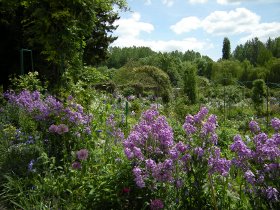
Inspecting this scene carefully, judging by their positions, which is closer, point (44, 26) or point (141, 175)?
point (141, 175)

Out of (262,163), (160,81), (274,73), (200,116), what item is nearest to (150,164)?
(200,116)

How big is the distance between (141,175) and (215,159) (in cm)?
64

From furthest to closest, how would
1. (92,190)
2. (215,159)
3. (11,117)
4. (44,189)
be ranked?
(11,117)
(44,189)
(92,190)
(215,159)

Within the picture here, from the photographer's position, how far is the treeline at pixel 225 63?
4344 centimetres

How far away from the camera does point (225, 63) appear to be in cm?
6072

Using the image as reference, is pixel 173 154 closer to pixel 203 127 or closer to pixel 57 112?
pixel 203 127

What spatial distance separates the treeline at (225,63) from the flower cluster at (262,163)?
14935 millimetres

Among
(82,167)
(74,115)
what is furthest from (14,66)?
(82,167)

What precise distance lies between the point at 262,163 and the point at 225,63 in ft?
195

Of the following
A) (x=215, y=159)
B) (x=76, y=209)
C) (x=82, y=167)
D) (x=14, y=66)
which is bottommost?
(x=76, y=209)

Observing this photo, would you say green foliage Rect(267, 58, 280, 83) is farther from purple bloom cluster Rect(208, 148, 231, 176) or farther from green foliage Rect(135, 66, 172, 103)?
purple bloom cluster Rect(208, 148, 231, 176)

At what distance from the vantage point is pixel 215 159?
3115 millimetres

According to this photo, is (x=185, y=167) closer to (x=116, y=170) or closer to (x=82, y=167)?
(x=116, y=170)

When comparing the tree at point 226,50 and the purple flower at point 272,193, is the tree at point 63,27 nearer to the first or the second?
the purple flower at point 272,193
